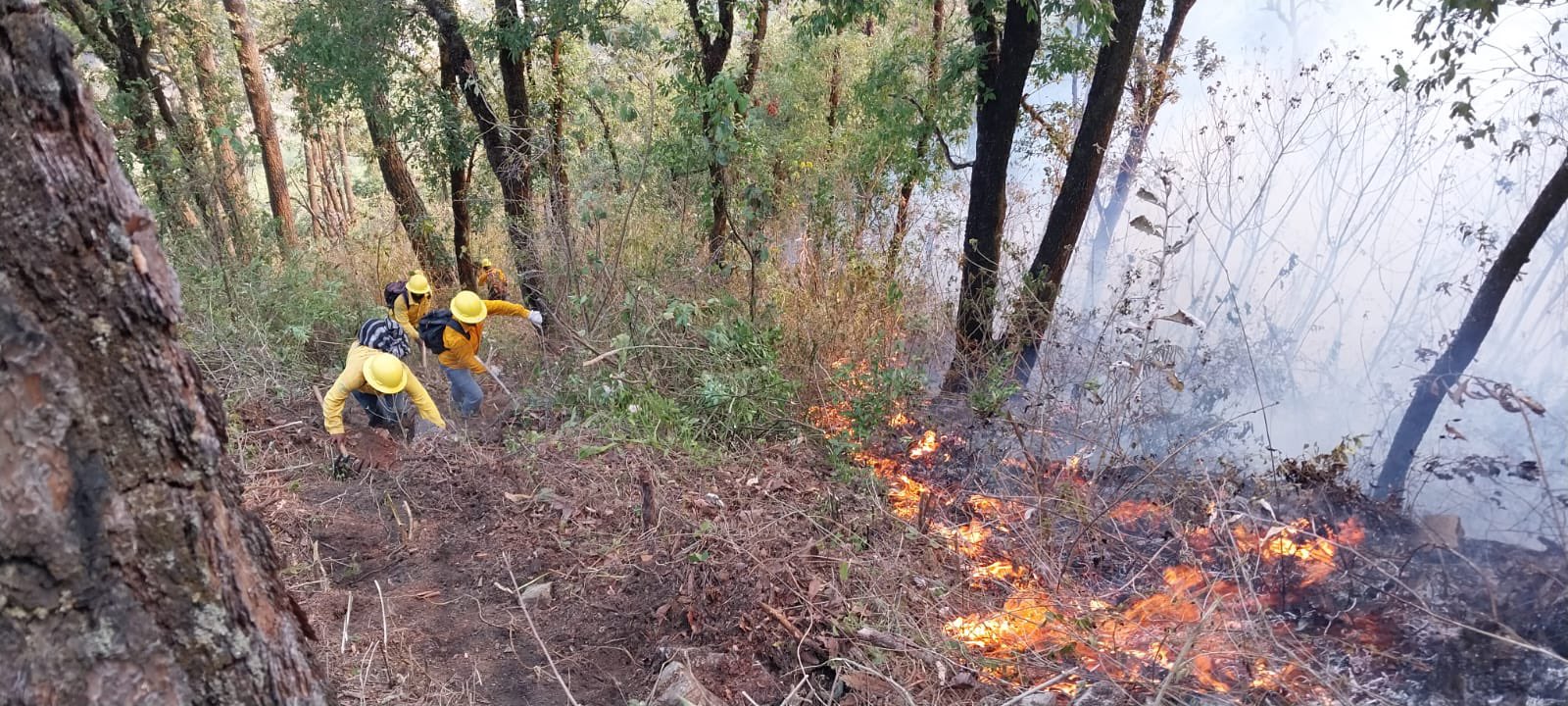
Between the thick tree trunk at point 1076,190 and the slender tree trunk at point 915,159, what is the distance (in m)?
1.21

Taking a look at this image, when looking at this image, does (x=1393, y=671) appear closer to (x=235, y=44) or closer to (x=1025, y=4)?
(x=1025, y=4)

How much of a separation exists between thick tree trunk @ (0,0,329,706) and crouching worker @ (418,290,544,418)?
14.9 feet

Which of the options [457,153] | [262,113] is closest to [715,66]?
[457,153]

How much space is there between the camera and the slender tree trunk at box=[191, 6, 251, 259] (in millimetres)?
7301

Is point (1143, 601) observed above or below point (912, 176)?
below

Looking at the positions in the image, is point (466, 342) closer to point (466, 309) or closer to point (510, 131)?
point (466, 309)

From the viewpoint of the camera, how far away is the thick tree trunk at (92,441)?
108cm

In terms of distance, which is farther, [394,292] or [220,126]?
[220,126]

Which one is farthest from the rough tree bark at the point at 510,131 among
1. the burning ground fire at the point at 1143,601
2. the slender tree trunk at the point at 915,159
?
the burning ground fire at the point at 1143,601

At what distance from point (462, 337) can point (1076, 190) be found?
15.5 ft

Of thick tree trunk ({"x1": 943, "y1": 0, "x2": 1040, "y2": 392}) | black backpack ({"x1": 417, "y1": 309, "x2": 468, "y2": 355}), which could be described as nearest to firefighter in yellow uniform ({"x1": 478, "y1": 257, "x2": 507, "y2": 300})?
black backpack ({"x1": 417, "y1": 309, "x2": 468, "y2": 355})

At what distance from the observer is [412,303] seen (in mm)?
6609

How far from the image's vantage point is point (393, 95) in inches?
303

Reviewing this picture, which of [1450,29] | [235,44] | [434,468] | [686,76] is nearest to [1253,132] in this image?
[1450,29]
